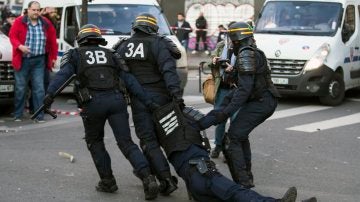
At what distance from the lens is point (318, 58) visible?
1337 cm

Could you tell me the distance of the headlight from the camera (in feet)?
43.7

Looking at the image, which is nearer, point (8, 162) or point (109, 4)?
point (8, 162)

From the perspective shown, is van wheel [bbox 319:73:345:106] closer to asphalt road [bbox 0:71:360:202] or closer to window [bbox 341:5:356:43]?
window [bbox 341:5:356:43]

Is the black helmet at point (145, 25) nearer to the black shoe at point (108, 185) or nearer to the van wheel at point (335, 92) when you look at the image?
the black shoe at point (108, 185)

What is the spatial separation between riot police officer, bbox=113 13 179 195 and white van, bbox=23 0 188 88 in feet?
22.2

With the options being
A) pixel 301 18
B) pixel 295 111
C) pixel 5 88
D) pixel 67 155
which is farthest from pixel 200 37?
pixel 67 155

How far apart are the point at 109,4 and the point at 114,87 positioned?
25.0 feet

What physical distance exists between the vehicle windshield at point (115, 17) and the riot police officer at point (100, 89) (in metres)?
6.92

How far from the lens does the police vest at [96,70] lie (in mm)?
6684

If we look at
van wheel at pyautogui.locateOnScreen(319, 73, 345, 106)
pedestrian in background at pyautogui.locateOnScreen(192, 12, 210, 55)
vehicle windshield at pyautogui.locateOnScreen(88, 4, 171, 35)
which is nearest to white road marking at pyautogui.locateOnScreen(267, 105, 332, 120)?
van wheel at pyautogui.locateOnScreen(319, 73, 345, 106)

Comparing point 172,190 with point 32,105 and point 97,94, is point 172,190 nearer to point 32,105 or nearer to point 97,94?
point 97,94

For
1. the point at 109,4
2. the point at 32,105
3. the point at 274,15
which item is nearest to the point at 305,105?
the point at 274,15

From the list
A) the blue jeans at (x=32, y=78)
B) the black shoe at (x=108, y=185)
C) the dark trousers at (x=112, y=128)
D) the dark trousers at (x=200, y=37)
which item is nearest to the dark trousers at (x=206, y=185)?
the dark trousers at (x=112, y=128)

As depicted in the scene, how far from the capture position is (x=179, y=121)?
6.48m
